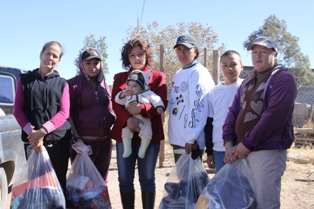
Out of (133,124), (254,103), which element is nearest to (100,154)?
(133,124)

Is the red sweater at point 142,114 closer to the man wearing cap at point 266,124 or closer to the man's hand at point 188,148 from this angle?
the man's hand at point 188,148

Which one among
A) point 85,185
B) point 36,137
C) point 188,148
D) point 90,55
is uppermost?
point 90,55

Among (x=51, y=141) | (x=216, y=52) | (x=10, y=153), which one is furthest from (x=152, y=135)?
(x=216, y=52)

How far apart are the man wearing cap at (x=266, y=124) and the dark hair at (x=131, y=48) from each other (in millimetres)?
1137

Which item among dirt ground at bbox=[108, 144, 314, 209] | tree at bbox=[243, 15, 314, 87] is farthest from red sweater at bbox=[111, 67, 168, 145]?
tree at bbox=[243, 15, 314, 87]

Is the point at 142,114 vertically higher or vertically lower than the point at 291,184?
higher

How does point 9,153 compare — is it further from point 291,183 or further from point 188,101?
point 291,183

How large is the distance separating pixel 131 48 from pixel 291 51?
2456cm

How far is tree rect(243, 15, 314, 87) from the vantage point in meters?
24.6

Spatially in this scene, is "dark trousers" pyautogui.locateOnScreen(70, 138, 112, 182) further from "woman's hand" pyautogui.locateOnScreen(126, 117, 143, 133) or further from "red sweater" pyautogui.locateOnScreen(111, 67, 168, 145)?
"woman's hand" pyautogui.locateOnScreen(126, 117, 143, 133)

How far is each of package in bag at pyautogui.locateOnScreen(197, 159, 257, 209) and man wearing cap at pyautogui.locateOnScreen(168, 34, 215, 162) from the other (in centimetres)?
50

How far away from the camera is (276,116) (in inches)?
99.7

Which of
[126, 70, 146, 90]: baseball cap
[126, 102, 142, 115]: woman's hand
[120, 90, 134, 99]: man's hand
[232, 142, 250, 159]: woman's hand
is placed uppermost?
[126, 70, 146, 90]: baseball cap

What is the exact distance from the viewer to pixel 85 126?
140 inches
